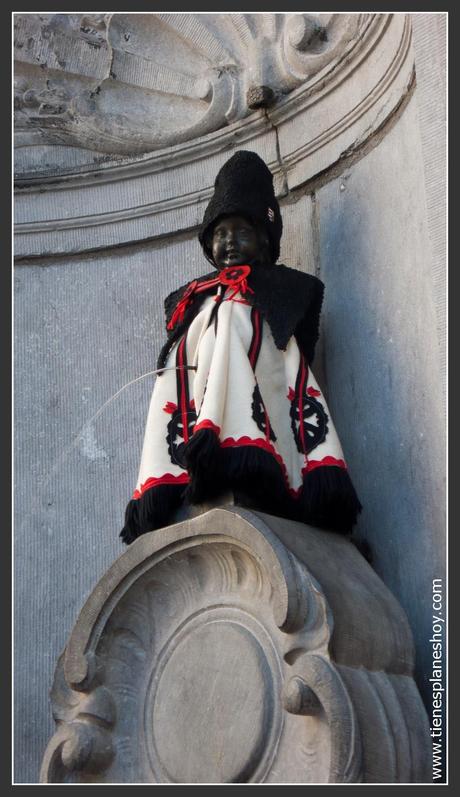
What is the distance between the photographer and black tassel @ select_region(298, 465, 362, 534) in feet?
10.1

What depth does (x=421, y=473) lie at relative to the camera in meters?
3.23

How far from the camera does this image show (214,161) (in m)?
4.06

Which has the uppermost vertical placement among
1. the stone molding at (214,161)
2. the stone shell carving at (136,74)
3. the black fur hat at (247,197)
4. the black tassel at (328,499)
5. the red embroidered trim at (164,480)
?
the stone shell carving at (136,74)

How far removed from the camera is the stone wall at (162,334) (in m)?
3.29

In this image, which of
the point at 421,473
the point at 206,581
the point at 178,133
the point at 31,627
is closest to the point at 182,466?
the point at 206,581

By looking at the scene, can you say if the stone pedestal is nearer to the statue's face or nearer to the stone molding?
the statue's face

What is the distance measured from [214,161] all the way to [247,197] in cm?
66

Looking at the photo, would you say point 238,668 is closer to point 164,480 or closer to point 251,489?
point 251,489

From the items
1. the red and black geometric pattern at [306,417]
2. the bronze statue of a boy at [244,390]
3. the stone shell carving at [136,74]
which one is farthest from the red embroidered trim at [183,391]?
the stone shell carving at [136,74]

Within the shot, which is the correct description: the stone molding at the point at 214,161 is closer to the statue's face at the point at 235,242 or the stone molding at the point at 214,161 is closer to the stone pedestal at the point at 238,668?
the statue's face at the point at 235,242

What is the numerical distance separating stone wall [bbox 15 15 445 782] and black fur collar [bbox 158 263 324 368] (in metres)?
0.16

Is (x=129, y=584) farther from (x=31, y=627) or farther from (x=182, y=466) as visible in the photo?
(x=31, y=627)

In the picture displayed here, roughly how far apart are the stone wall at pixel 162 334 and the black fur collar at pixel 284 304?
0.53ft

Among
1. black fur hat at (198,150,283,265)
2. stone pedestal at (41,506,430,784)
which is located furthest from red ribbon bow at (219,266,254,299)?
stone pedestal at (41,506,430,784)
